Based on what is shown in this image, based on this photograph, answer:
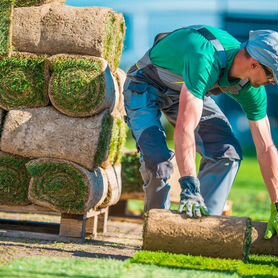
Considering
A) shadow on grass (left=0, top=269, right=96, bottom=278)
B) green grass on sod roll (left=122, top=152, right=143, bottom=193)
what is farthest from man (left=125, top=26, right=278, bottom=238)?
green grass on sod roll (left=122, top=152, right=143, bottom=193)

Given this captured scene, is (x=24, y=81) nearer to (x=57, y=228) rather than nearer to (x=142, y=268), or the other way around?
(x=57, y=228)

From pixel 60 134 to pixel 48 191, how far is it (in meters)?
0.43

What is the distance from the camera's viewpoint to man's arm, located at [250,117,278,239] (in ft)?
18.6

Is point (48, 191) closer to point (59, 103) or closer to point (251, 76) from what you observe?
point (59, 103)

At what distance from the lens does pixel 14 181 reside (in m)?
6.23

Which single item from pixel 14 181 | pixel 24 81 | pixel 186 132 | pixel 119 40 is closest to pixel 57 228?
pixel 14 181

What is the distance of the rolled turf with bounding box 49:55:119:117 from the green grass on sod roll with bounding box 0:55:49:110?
10 centimetres

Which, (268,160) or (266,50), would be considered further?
(268,160)

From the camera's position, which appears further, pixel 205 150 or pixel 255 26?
pixel 255 26

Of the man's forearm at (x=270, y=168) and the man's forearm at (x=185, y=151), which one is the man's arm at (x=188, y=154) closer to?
the man's forearm at (x=185, y=151)

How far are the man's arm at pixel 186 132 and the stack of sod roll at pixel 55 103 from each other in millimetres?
997

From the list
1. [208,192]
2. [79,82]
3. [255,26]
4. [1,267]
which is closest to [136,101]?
[79,82]

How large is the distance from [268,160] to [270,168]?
7cm

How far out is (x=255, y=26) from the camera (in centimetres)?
2900
